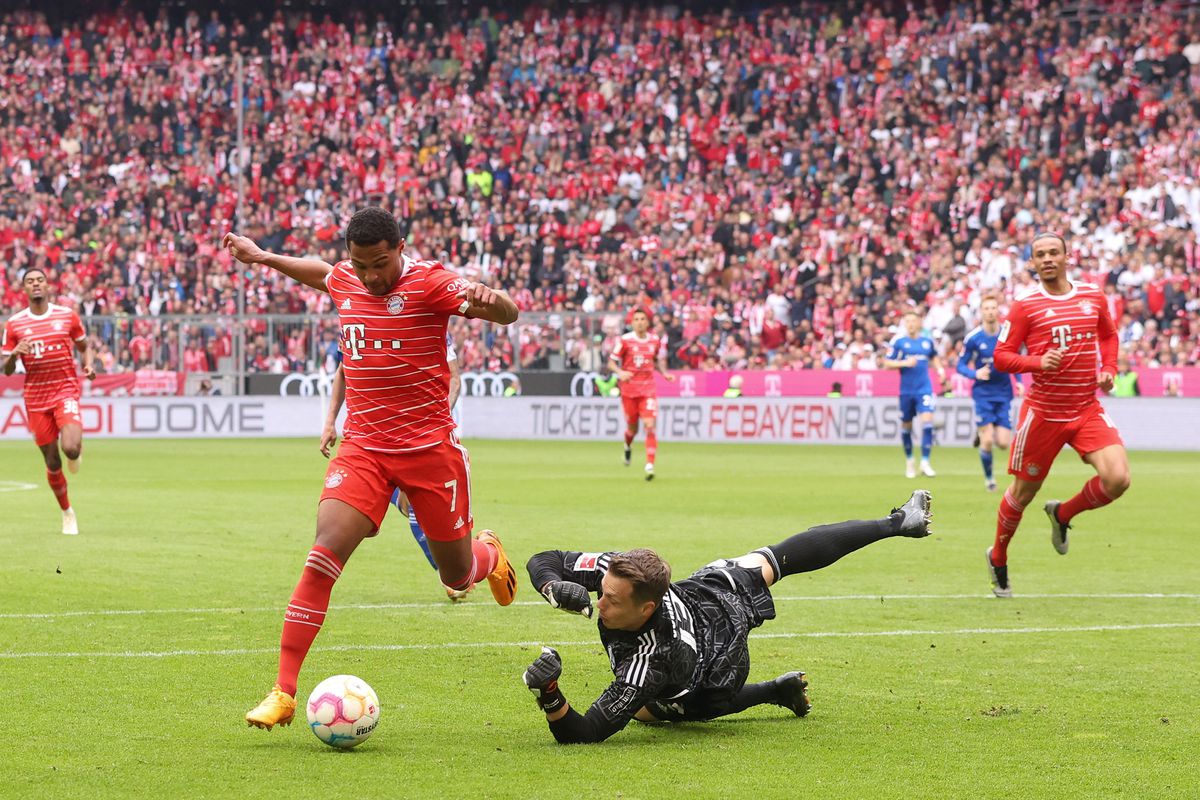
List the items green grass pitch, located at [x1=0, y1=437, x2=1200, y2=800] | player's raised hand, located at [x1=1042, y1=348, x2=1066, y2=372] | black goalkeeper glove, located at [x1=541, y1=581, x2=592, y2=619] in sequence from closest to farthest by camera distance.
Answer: green grass pitch, located at [x1=0, y1=437, x2=1200, y2=800], black goalkeeper glove, located at [x1=541, y1=581, x2=592, y2=619], player's raised hand, located at [x1=1042, y1=348, x2=1066, y2=372]

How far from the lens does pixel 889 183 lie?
40.4 meters

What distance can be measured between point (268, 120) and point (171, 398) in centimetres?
1259

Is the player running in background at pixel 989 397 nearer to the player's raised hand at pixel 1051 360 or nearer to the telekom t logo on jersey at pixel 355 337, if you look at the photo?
the player's raised hand at pixel 1051 360

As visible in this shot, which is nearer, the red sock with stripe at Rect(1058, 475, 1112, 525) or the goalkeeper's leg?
the goalkeeper's leg

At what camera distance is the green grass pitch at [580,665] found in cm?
616

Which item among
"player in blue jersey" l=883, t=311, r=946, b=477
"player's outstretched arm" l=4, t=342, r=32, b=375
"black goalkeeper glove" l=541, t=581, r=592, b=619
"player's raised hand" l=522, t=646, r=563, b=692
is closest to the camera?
"player's raised hand" l=522, t=646, r=563, b=692

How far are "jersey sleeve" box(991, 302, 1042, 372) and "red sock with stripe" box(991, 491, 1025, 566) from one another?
90 centimetres

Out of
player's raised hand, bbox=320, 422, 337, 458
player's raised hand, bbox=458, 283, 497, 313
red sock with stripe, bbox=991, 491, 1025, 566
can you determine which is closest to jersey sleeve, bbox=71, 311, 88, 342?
player's raised hand, bbox=320, 422, 337, 458

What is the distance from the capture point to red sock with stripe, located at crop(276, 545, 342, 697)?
701cm

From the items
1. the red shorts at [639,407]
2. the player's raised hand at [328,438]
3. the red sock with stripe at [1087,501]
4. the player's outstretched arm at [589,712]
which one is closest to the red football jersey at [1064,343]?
the red sock with stripe at [1087,501]

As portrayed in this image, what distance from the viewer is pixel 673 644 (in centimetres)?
683

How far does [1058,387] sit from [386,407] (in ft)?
18.6

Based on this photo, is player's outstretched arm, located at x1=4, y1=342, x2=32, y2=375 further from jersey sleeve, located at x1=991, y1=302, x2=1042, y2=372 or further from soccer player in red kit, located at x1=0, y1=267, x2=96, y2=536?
jersey sleeve, located at x1=991, y1=302, x2=1042, y2=372

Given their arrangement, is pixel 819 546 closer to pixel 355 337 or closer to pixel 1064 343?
pixel 355 337
